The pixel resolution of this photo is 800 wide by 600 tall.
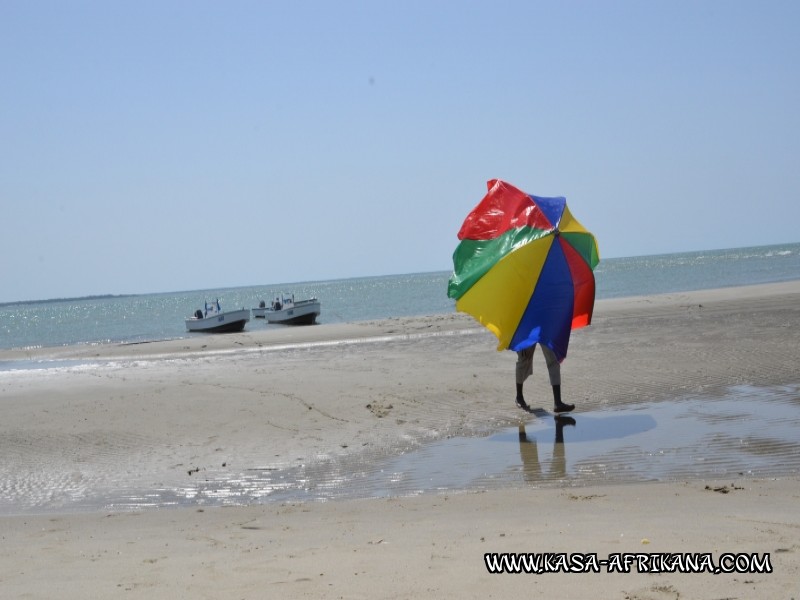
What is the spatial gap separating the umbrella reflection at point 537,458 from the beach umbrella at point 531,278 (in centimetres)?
134

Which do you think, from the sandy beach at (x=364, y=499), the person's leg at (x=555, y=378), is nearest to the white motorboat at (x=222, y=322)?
the sandy beach at (x=364, y=499)

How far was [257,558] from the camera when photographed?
5949 millimetres

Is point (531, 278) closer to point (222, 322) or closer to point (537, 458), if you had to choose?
point (537, 458)

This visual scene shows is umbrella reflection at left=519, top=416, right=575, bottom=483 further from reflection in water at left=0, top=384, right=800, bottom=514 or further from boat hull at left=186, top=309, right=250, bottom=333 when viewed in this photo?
boat hull at left=186, top=309, right=250, bottom=333

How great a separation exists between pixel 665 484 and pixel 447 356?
Answer: 10716 millimetres

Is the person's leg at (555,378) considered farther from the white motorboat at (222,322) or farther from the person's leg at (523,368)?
the white motorboat at (222,322)

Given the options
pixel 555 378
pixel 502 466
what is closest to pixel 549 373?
pixel 555 378

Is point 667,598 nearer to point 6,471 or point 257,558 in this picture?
point 257,558

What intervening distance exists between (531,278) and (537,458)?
3.10 m

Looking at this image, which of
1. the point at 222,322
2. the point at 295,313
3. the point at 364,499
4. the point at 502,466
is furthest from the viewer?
the point at 295,313

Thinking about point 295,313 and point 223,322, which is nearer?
point 223,322

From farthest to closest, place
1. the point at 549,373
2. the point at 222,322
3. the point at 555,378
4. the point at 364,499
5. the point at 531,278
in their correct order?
the point at 222,322 → the point at 549,373 → the point at 555,378 → the point at 531,278 → the point at 364,499

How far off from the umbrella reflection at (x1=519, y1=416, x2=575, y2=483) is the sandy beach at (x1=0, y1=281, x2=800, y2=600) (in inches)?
13.4

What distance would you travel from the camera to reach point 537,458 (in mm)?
8969
